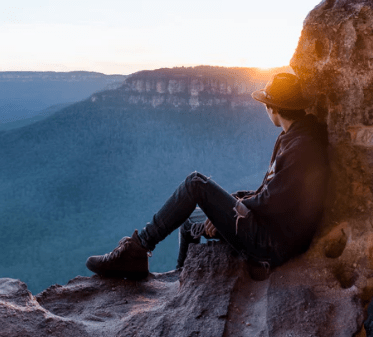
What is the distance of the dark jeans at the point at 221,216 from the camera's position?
6.56ft

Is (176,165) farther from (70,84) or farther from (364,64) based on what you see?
(364,64)

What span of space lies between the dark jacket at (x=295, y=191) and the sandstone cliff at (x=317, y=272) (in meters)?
0.12

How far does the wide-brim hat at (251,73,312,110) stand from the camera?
1.97 metres

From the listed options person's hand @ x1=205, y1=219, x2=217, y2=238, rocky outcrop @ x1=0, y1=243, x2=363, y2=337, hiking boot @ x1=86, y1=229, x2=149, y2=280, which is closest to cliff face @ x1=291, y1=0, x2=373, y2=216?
rocky outcrop @ x1=0, y1=243, x2=363, y2=337

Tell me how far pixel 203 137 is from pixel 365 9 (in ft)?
126

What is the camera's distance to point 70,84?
67312mm

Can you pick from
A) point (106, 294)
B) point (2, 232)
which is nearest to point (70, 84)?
point (2, 232)

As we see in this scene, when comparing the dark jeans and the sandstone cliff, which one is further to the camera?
the dark jeans

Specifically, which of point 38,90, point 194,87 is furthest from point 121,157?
point 38,90

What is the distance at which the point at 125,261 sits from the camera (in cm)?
261

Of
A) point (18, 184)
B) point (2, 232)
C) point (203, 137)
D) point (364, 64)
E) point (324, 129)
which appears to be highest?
point (364, 64)

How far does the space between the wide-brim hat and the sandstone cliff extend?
17 centimetres

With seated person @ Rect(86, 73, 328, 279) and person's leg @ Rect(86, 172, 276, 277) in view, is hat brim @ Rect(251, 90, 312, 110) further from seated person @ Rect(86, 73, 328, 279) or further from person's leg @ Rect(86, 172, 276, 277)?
person's leg @ Rect(86, 172, 276, 277)

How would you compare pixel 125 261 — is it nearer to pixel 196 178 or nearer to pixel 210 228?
pixel 210 228
